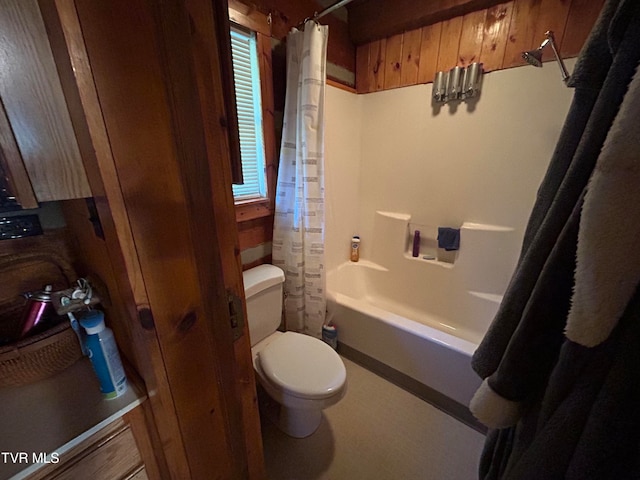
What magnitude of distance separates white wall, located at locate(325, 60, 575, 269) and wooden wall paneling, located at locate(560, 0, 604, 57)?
104 mm

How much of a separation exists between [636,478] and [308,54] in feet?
5.61

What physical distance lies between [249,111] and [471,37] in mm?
1412

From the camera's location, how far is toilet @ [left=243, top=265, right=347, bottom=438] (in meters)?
1.07

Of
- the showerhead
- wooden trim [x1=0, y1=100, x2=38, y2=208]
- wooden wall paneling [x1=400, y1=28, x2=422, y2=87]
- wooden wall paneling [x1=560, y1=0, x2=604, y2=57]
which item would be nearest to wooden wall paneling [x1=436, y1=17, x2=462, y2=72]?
wooden wall paneling [x1=400, y1=28, x2=422, y2=87]

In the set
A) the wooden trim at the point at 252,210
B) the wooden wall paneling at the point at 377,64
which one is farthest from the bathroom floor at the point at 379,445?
the wooden wall paneling at the point at 377,64

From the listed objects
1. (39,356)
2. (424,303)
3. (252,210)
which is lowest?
(424,303)

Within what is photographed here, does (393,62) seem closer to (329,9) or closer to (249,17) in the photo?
(329,9)

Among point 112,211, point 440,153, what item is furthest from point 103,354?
point 440,153

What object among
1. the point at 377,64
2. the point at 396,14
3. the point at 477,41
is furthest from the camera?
the point at 377,64

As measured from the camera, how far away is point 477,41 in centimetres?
150

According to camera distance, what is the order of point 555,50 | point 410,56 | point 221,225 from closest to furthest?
point 221,225 < point 555,50 < point 410,56

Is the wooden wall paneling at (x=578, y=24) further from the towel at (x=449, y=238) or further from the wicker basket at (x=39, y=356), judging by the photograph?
the wicker basket at (x=39, y=356)

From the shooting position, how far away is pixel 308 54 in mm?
1339

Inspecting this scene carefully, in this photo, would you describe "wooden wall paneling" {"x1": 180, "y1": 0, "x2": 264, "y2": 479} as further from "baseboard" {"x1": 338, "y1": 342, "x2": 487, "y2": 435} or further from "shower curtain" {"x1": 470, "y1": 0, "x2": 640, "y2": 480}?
"baseboard" {"x1": 338, "y1": 342, "x2": 487, "y2": 435}
